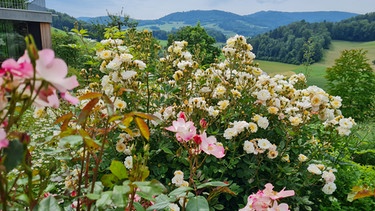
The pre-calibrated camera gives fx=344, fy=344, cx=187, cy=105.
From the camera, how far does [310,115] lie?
1.63m

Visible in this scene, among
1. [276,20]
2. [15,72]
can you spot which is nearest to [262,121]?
[15,72]

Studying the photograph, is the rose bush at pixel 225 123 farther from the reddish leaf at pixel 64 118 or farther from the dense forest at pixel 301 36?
the dense forest at pixel 301 36

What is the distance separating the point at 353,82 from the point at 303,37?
22.7 metres

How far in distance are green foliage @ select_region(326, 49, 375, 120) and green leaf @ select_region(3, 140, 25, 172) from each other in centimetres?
663

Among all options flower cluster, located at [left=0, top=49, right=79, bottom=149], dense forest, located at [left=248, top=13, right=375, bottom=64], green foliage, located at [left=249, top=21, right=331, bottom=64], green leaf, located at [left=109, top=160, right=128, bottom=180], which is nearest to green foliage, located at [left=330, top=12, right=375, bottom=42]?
dense forest, located at [left=248, top=13, right=375, bottom=64]

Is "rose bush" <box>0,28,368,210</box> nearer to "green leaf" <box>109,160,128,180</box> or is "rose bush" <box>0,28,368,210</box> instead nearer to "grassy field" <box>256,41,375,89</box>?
"green leaf" <box>109,160,128,180</box>

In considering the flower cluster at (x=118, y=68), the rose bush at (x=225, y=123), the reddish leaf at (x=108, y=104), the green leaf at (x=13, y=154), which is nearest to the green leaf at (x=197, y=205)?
the reddish leaf at (x=108, y=104)

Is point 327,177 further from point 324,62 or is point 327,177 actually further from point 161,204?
point 324,62

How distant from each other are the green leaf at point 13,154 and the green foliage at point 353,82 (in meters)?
6.63

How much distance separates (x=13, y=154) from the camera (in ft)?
1.34

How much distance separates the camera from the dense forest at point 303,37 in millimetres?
27422

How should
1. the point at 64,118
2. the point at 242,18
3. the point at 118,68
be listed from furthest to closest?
the point at 242,18 → the point at 118,68 → the point at 64,118

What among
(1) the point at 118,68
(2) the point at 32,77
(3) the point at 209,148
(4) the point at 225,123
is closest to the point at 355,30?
(4) the point at 225,123

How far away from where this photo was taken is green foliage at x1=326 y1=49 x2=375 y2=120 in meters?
6.40
